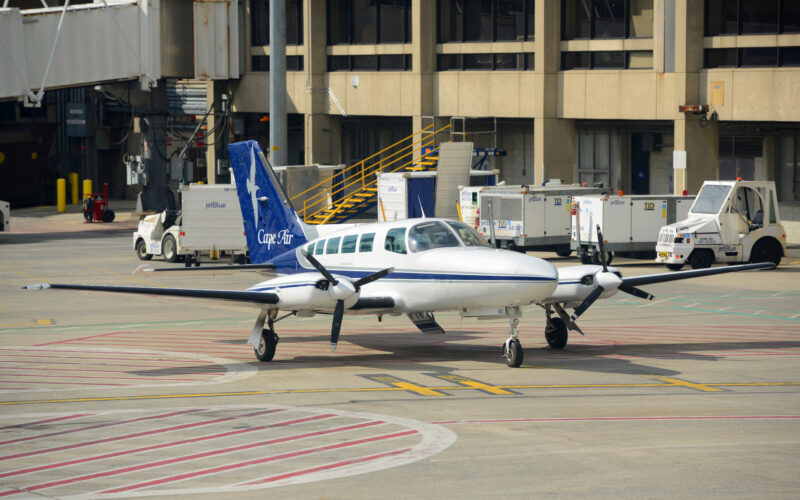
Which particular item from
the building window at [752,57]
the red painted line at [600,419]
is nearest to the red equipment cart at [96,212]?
the building window at [752,57]

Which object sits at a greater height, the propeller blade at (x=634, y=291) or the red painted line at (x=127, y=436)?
the propeller blade at (x=634, y=291)

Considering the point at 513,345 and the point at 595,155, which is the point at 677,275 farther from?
the point at 595,155

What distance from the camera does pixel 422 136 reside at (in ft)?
213

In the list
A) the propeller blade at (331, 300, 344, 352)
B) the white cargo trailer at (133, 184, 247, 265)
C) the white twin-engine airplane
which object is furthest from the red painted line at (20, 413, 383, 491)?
the white cargo trailer at (133, 184, 247, 265)

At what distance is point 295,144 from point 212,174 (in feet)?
21.3

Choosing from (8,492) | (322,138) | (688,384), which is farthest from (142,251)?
(8,492)

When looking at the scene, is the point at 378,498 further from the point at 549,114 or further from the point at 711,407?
the point at 549,114

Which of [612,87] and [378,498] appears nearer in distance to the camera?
[378,498]

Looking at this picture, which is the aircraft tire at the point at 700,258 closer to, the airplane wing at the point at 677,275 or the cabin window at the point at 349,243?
the airplane wing at the point at 677,275

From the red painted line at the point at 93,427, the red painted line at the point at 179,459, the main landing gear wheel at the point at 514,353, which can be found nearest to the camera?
the red painted line at the point at 179,459

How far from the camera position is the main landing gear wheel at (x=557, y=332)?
26656 millimetres

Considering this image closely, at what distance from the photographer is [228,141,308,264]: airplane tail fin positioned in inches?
1128

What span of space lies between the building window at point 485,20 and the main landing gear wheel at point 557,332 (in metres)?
36.5

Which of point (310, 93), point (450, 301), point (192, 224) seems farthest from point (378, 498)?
point (310, 93)
